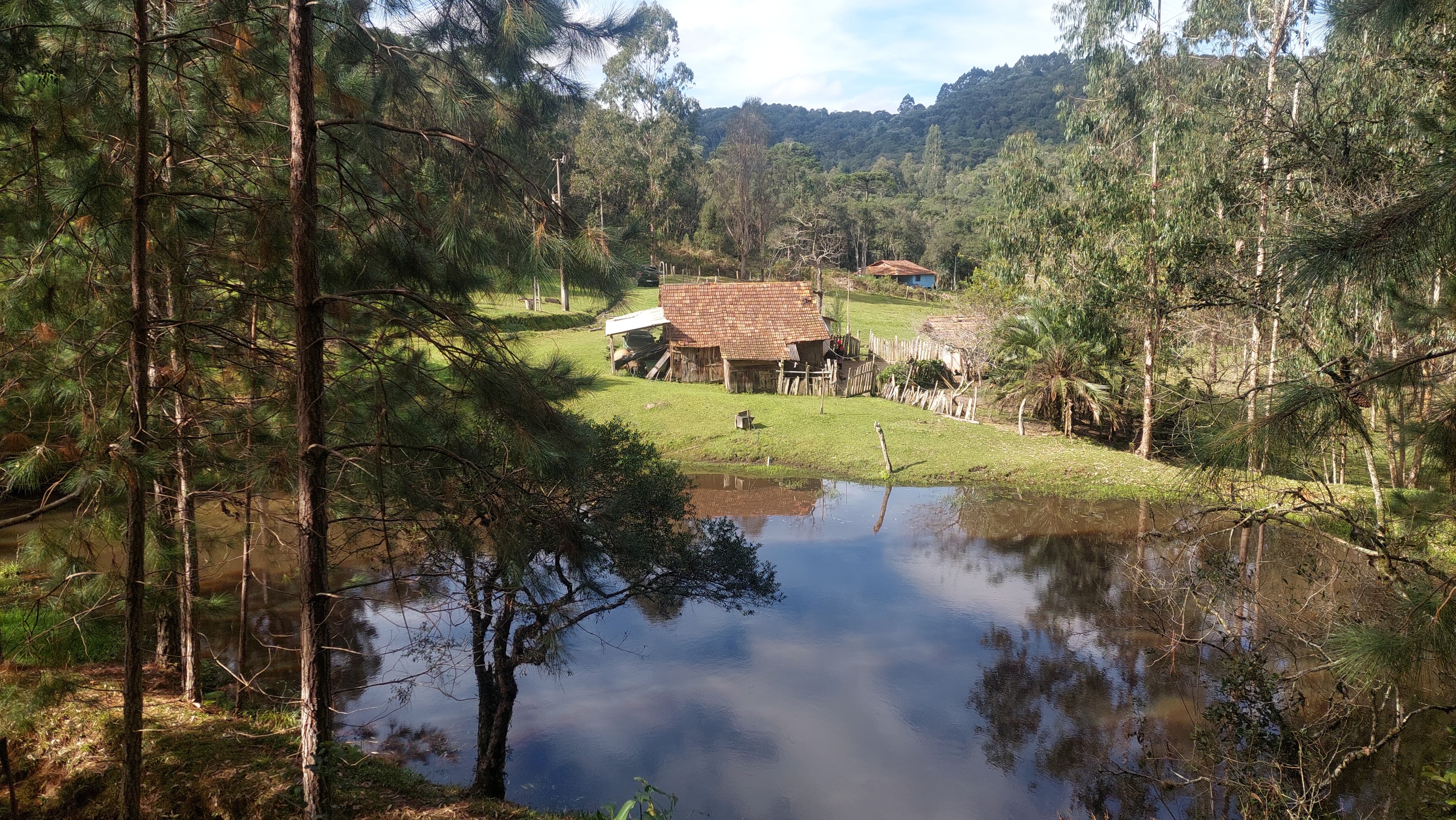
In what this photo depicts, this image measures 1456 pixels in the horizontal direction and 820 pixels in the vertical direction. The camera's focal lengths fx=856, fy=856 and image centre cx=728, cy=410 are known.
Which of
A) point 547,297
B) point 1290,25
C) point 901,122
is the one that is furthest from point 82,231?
point 901,122

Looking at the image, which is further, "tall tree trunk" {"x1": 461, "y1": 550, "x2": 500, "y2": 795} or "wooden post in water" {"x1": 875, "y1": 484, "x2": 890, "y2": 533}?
"wooden post in water" {"x1": 875, "y1": 484, "x2": 890, "y2": 533}

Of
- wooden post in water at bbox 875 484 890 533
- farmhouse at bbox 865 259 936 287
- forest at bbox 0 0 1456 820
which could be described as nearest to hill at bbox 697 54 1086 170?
farmhouse at bbox 865 259 936 287

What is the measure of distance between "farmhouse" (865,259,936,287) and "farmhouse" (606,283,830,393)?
2763 centimetres

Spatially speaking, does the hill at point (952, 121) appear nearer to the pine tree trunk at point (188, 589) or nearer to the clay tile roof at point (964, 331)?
the clay tile roof at point (964, 331)

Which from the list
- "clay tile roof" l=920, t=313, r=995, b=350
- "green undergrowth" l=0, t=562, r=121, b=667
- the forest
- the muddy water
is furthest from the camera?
"clay tile roof" l=920, t=313, r=995, b=350

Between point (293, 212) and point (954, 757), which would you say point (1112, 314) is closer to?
point (954, 757)

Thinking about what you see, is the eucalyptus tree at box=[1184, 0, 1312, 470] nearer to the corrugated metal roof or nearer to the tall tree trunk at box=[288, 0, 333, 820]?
the tall tree trunk at box=[288, 0, 333, 820]

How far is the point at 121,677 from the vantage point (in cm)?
908

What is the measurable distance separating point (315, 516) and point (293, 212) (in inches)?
68.7

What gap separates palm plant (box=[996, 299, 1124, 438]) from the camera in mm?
23375

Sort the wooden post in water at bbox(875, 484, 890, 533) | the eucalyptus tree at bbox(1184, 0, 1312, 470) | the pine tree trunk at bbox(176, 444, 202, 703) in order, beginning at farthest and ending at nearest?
the wooden post in water at bbox(875, 484, 890, 533), the eucalyptus tree at bbox(1184, 0, 1312, 470), the pine tree trunk at bbox(176, 444, 202, 703)

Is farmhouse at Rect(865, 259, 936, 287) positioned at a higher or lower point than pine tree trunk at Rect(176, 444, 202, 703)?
higher

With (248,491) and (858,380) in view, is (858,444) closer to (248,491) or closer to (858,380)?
(858,380)

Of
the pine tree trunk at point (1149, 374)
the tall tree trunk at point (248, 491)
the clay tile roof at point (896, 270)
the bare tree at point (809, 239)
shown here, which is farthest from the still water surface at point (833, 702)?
the clay tile roof at point (896, 270)
